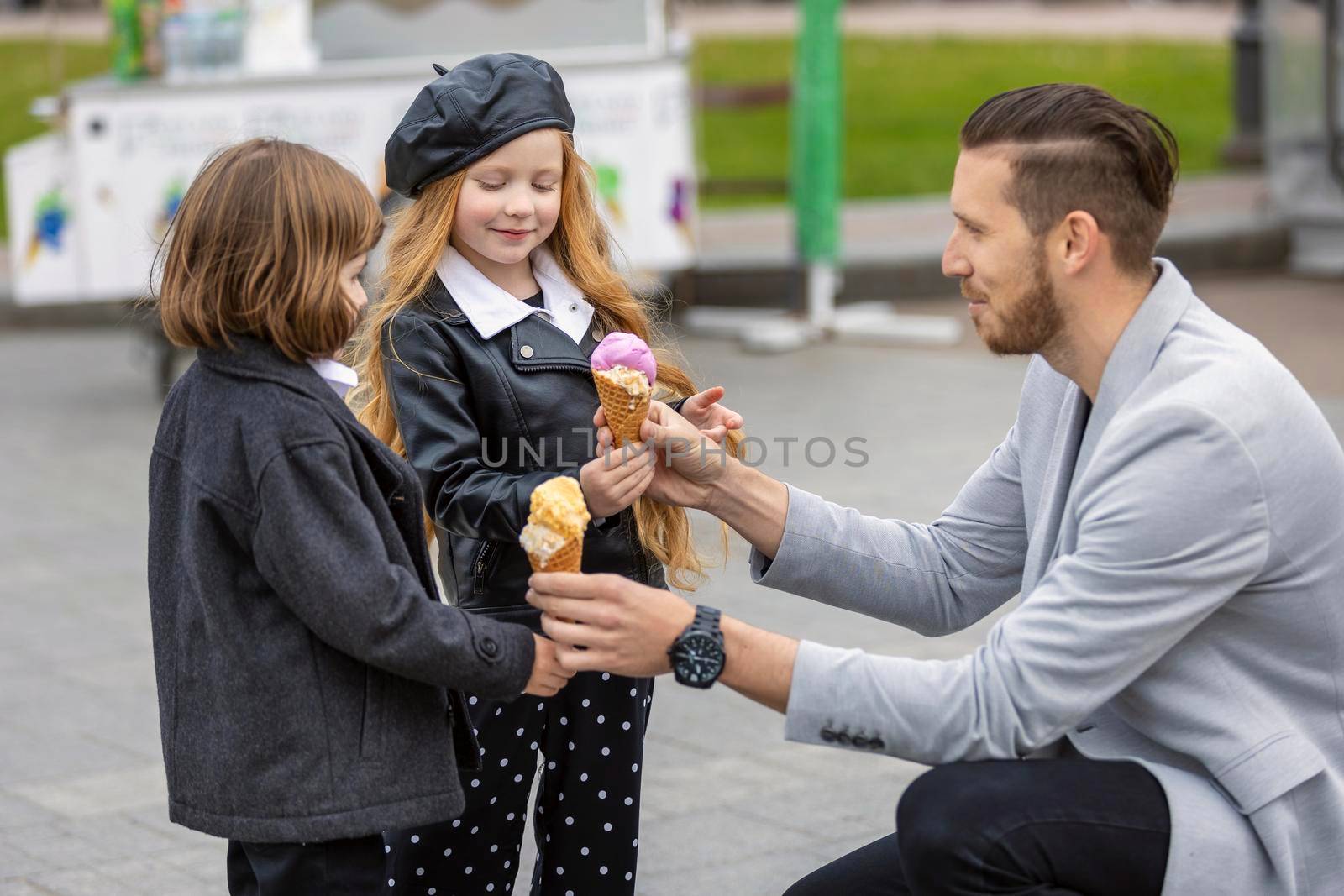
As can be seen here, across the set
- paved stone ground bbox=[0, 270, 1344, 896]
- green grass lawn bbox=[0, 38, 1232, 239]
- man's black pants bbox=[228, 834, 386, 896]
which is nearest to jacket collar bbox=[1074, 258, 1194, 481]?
man's black pants bbox=[228, 834, 386, 896]

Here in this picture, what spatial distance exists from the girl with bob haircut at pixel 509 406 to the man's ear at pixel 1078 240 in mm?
673

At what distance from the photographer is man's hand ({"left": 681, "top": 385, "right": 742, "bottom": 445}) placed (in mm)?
2867

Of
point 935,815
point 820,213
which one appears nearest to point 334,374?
point 935,815

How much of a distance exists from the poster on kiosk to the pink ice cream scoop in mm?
4938

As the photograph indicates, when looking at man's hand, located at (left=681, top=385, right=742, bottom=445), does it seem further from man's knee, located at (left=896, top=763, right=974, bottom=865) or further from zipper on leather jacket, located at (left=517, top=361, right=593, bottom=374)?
man's knee, located at (left=896, top=763, right=974, bottom=865)

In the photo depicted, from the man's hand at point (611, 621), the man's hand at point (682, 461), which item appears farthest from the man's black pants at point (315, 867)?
the man's hand at point (682, 461)

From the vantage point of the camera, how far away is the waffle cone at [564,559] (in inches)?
96.7

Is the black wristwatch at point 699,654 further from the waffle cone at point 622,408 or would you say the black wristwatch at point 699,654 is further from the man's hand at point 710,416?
the man's hand at point 710,416

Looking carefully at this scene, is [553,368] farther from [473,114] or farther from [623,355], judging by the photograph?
[473,114]

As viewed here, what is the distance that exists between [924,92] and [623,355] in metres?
16.8

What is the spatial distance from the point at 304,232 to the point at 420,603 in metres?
0.53

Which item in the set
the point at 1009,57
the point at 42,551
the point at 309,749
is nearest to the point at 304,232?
the point at 309,749

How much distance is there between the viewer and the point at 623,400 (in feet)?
8.46

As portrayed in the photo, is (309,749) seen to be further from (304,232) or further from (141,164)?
(141,164)
